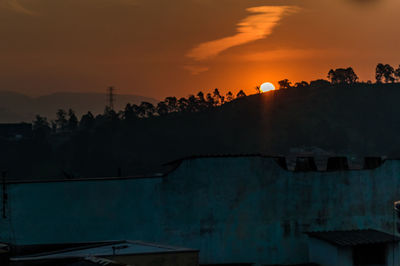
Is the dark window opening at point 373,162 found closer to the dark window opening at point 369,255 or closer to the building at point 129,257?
the dark window opening at point 369,255

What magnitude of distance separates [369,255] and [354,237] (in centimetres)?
120

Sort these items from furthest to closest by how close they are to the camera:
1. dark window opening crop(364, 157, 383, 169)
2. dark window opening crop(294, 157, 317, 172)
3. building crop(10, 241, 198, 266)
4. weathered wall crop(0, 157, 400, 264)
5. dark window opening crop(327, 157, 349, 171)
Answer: dark window opening crop(364, 157, 383, 169), dark window opening crop(327, 157, 349, 171), dark window opening crop(294, 157, 317, 172), weathered wall crop(0, 157, 400, 264), building crop(10, 241, 198, 266)

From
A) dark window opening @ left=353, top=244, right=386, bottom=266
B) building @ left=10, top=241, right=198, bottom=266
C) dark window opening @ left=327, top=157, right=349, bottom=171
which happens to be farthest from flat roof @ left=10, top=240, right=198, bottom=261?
dark window opening @ left=327, top=157, right=349, bottom=171

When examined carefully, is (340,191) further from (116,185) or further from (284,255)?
(116,185)

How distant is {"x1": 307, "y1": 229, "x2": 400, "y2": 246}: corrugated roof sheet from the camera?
2448 centimetres

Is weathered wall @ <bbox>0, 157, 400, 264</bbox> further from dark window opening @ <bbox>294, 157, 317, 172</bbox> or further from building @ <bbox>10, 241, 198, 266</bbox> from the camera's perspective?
building @ <bbox>10, 241, 198, 266</bbox>

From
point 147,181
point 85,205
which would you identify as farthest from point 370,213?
point 85,205

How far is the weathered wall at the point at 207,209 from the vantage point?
82.5 ft

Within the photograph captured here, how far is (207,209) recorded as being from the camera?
26094 mm

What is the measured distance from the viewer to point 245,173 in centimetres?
2645

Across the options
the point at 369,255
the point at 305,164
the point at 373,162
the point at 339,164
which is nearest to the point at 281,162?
the point at 305,164

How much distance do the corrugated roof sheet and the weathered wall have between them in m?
1.09

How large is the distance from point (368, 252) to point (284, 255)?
4.69m

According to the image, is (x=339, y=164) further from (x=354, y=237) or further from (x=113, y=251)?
(x=113, y=251)
